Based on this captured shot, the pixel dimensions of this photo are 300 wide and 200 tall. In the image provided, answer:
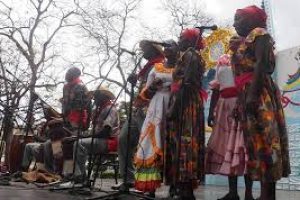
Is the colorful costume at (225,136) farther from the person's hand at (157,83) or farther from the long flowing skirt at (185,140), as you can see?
the person's hand at (157,83)

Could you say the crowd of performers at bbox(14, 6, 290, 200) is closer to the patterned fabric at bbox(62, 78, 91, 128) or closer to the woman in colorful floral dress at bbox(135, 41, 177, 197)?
the woman in colorful floral dress at bbox(135, 41, 177, 197)

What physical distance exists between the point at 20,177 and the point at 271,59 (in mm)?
4539

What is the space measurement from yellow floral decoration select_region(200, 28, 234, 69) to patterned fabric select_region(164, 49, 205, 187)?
4.74 meters

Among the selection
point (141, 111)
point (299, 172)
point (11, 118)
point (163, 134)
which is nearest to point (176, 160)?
point (163, 134)

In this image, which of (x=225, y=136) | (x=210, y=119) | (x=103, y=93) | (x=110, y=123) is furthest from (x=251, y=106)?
(x=103, y=93)

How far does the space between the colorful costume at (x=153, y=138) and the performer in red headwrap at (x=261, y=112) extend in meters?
1.00

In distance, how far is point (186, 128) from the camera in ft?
14.4

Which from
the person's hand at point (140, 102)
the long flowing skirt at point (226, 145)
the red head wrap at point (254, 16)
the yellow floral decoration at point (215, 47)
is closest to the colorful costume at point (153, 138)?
the person's hand at point (140, 102)

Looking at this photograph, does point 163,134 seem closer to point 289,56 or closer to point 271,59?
point 271,59

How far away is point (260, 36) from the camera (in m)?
3.75

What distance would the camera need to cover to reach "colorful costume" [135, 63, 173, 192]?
4555mm

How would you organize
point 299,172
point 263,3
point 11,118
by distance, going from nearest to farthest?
point 11,118, point 299,172, point 263,3

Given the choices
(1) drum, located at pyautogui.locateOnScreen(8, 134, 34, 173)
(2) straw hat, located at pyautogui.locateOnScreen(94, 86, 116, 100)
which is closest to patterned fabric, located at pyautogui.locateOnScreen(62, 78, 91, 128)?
(2) straw hat, located at pyautogui.locateOnScreen(94, 86, 116, 100)

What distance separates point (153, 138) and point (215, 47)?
16.9 ft
